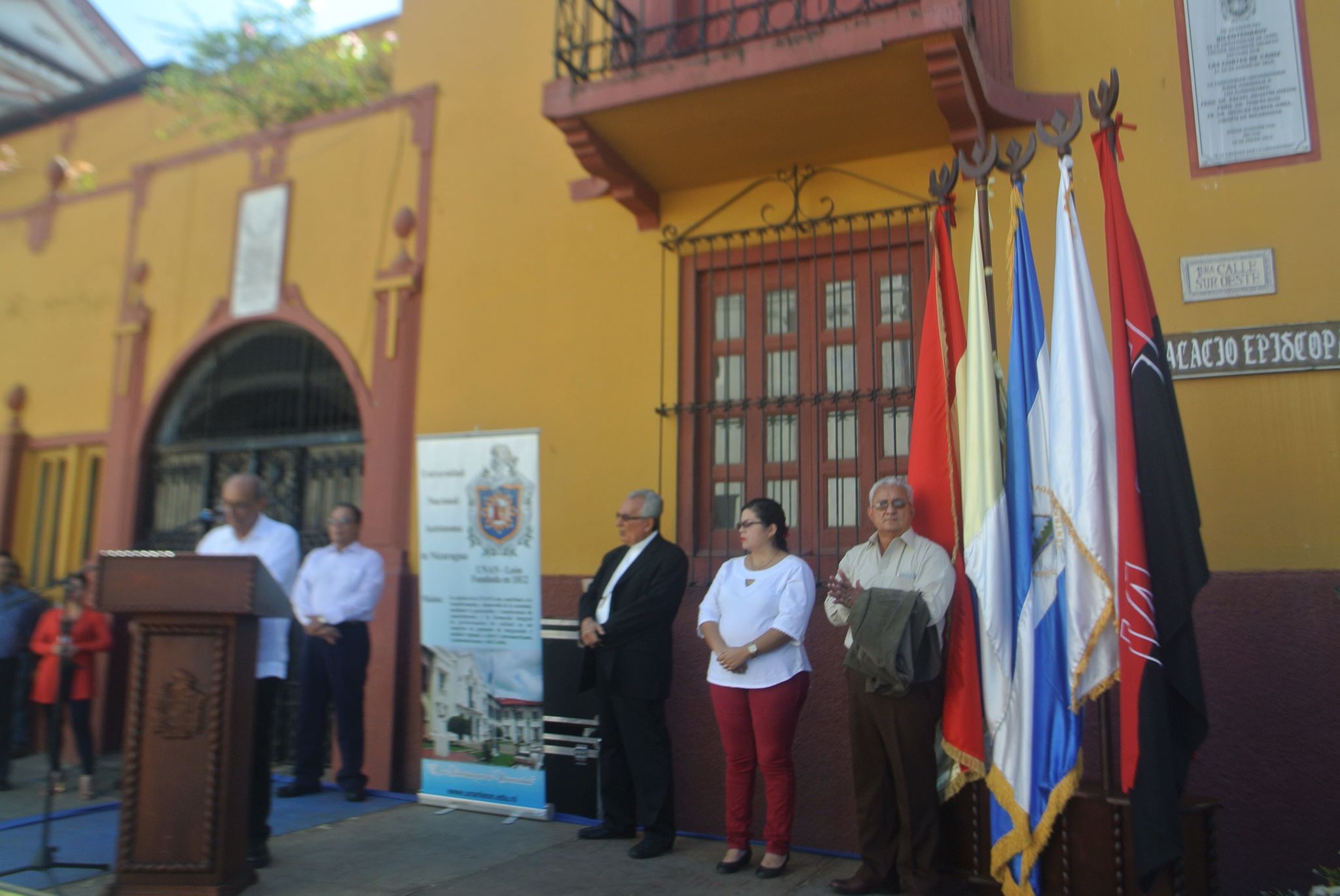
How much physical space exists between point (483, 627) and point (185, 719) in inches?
79.8

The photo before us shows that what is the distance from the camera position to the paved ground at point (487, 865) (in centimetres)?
448

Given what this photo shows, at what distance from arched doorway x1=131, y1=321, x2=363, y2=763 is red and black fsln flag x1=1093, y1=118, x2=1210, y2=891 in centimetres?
533

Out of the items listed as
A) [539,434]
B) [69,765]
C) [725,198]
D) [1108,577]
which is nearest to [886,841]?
[1108,577]

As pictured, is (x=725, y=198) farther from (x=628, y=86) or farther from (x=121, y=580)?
(x=121, y=580)

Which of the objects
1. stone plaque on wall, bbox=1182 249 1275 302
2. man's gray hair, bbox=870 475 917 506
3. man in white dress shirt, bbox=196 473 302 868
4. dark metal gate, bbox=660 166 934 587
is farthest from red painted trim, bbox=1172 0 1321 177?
man in white dress shirt, bbox=196 473 302 868

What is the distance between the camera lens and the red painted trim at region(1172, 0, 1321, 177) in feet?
16.0

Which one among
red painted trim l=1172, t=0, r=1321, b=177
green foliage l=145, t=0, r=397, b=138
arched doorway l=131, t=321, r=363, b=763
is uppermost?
green foliage l=145, t=0, r=397, b=138

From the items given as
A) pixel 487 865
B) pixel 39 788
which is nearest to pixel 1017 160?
pixel 487 865

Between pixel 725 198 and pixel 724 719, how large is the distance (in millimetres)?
3155

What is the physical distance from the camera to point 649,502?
17.5ft

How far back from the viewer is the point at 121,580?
424 centimetres

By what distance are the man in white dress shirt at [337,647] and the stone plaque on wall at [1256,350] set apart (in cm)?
479

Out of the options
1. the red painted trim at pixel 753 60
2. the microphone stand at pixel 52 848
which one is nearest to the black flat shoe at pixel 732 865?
the microphone stand at pixel 52 848

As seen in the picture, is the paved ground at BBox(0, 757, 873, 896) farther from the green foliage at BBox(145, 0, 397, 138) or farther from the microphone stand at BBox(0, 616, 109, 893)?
the green foliage at BBox(145, 0, 397, 138)
